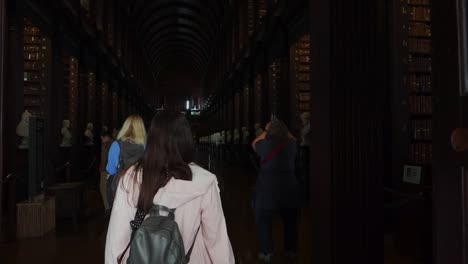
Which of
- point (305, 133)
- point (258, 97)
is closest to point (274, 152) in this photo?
point (305, 133)

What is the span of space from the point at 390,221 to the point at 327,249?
2.59 m

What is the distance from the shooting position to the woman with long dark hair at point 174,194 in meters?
1.38

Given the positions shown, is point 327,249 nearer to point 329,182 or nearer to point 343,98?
point 329,182

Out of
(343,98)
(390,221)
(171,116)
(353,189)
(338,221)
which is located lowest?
(390,221)

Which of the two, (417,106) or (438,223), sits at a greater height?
(417,106)

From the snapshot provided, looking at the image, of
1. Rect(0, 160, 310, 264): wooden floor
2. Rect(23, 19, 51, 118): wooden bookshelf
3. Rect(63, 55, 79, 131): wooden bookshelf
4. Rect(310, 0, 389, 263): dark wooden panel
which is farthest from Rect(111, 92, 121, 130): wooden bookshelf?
Rect(310, 0, 389, 263): dark wooden panel

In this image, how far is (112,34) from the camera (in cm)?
1570

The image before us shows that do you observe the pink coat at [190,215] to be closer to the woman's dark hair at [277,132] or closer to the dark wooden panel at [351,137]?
the dark wooden panel at [351,137]

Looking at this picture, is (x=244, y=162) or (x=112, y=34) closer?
(x=244, y=162)

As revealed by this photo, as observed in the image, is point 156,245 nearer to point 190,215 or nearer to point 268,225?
point 190,215

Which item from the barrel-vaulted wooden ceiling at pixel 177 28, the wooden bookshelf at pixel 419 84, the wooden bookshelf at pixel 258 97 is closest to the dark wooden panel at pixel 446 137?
the wooden bookshelf at pixel 419 84

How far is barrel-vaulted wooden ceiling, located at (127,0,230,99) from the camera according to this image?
27091mm

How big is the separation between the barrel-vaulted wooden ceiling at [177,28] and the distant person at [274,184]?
18.5 metres

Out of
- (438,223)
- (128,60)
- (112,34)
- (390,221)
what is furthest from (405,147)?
(128,60)
